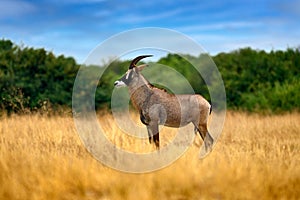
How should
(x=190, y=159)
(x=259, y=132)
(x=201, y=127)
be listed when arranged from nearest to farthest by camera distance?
(x=190, y=159)
(x=201, y=127)
(x=259, y=132)

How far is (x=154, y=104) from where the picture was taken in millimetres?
8922

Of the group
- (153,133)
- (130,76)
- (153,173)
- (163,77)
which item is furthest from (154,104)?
(163,77)

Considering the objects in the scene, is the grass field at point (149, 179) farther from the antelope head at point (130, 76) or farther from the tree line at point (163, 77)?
the tree line at point (163, 77)

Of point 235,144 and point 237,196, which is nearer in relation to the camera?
point 237,196

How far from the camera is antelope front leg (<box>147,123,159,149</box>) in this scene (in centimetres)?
866

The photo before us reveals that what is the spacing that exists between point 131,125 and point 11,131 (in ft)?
8.15

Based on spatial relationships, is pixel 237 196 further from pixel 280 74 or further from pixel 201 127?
pixel 280 74

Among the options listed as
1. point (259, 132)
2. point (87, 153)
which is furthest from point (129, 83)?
point (259, 132)

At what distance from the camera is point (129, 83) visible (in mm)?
8883

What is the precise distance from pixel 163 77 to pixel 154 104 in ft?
36.3

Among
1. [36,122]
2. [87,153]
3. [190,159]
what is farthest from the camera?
[36,122]

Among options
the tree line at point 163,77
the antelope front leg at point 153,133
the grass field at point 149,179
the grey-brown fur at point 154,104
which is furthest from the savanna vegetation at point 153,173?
the tree line at point 163,77

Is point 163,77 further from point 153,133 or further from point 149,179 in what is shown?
point 149,179

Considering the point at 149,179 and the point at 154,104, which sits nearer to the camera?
the point at 149,179
